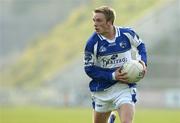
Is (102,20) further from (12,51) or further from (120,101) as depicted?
(12,51)

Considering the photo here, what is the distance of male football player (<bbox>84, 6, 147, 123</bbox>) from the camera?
10055 millimetres

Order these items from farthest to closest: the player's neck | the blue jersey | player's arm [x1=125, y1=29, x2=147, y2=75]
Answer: player's arm [x1=125, y1=29, x2=147, y2=75] → the player's neck → the blue jersey

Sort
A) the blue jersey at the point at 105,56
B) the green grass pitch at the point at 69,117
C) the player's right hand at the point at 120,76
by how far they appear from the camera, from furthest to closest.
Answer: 1. the green grass pitch at the point at 69,117
2. the blue jersey at the point at 105,56
3. the player's right hand at the point at 120,76

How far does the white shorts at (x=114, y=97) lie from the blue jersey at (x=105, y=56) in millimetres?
82

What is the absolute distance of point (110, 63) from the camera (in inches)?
401

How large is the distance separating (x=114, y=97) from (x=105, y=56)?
0.54 metres

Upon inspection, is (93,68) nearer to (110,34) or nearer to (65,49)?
(110,34)

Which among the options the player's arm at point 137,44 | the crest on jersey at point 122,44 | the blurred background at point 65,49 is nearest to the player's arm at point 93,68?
the crest on jersey at point 122,44

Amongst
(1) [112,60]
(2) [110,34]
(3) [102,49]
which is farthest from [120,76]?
(2) [110,34]

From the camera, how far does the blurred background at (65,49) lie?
112ft

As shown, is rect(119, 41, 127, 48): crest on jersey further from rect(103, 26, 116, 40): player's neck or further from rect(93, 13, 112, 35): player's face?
rect(93, 13, 112, 35): player's face

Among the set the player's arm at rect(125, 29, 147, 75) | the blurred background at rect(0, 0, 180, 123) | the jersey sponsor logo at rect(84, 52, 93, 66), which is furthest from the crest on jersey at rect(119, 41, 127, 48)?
the blurred background at rect(0, 0, 180, 123)

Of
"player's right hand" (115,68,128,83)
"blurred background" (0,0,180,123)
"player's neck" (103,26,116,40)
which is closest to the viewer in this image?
"player's right hand" (115,68,128,83)

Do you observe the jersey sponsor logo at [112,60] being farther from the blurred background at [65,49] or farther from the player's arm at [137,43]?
the blurred background at [65,49]
